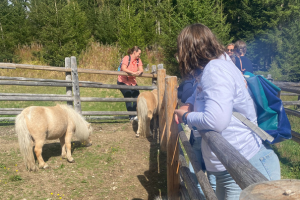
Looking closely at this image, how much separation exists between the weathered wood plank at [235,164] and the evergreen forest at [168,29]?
602 inches

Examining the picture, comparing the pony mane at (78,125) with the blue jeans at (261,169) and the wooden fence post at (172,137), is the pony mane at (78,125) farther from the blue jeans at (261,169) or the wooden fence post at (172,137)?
the blue jeans at (261,169)

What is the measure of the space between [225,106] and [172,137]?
1.64m

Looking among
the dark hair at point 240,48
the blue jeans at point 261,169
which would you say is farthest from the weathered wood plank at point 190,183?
the dark hair at point 240,48

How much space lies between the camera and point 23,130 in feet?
13.9

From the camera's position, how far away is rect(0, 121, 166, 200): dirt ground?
3.80 meters

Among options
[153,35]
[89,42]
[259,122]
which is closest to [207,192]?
[259,122]

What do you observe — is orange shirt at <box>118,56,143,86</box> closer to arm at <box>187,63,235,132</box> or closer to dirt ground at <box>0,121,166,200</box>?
dirt ground at <box>0,121,166,200</box>

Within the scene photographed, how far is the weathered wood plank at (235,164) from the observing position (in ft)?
A: 3.33

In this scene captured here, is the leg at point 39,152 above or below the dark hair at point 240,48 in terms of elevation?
below

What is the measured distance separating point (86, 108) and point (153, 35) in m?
13.9

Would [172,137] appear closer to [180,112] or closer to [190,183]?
[190,183]

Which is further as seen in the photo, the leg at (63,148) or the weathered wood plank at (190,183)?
the leg at (63,148)

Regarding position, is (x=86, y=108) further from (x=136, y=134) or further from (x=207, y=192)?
(x=207, y=192)

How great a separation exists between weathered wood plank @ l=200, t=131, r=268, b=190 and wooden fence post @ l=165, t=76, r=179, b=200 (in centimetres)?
135
